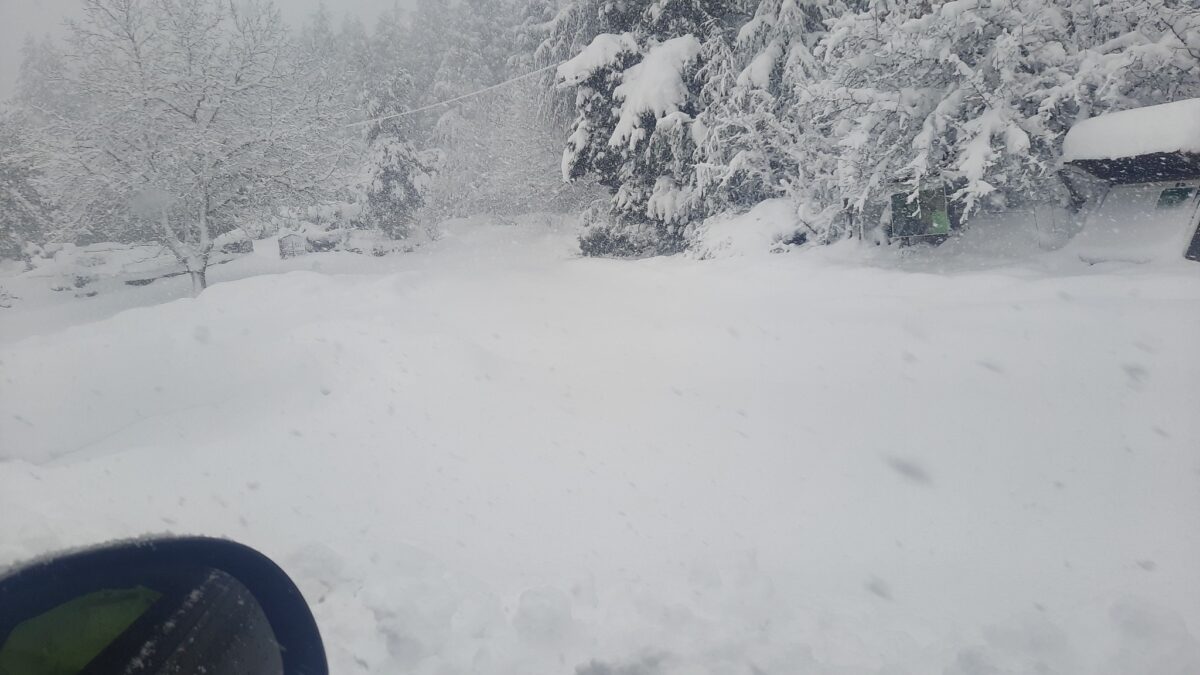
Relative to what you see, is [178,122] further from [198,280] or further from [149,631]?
[149,631]

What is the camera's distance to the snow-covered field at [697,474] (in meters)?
2.10

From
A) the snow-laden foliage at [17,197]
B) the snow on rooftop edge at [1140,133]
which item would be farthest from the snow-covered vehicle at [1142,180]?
the snow-laden foliage at [17,197]

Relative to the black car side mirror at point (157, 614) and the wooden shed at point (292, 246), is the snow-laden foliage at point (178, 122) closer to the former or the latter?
the wooden shed at point (292, 246)

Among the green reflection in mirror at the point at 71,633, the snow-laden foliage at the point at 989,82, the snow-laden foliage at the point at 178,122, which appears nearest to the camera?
the green reflection in mirror at the point at 71,633

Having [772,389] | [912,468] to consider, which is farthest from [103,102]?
[912,468]

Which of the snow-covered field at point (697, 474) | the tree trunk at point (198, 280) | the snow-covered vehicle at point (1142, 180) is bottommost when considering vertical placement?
the tree trunk at point (198, 280)

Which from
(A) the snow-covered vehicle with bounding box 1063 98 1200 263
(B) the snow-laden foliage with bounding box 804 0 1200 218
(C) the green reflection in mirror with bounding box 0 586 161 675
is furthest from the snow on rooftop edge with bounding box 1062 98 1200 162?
(C) the green reflection in mirror with bounding box 0 586 161 675

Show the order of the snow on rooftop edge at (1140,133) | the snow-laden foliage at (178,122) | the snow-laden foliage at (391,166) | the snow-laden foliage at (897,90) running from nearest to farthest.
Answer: the snow on rooftop edge at (1140,133)
the snow-laden foliage at (897,90)
the snow-laden foliage at (178,122)
the snow-laden foliage at (391,166)

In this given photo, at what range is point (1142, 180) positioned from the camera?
4.64 metres

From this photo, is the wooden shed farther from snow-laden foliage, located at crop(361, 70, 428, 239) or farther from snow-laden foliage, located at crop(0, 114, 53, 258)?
snow-laden foliage, located at crop(0, 114, 53, 258)

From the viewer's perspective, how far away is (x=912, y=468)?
264 centimetres

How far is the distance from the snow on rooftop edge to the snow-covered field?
939 millimetres

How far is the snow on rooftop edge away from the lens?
3977 mm

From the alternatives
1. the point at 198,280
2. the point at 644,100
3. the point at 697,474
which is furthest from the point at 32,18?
the point at 198,280
